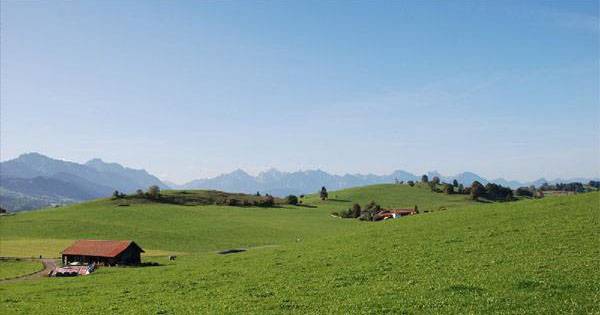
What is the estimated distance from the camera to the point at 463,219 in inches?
2322

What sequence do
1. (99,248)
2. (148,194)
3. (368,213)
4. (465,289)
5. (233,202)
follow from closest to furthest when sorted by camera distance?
(465,289), (99,248), (368,213), (148,194), (233,202)

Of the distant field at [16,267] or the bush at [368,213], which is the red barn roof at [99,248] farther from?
the bush at [368,213]

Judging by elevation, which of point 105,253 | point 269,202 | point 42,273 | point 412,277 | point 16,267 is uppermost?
point 269,202

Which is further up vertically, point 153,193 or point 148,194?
point 153,193

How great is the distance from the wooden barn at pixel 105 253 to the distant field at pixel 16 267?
19.2 ft

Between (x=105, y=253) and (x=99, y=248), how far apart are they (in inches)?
124

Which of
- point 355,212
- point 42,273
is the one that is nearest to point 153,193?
point 355,212

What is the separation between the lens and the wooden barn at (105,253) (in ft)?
268

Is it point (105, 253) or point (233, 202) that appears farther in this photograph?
point (233, 202)

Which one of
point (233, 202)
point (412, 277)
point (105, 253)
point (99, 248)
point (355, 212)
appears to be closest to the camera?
point (412, 277)

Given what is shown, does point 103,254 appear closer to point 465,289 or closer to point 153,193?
point 465,289

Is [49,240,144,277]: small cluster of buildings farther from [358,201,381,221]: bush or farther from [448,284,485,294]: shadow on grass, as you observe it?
[358,201,381,221]: bush

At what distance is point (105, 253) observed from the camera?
8344 cm

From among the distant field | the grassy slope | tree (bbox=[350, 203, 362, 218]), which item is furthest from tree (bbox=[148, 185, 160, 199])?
the distant field
